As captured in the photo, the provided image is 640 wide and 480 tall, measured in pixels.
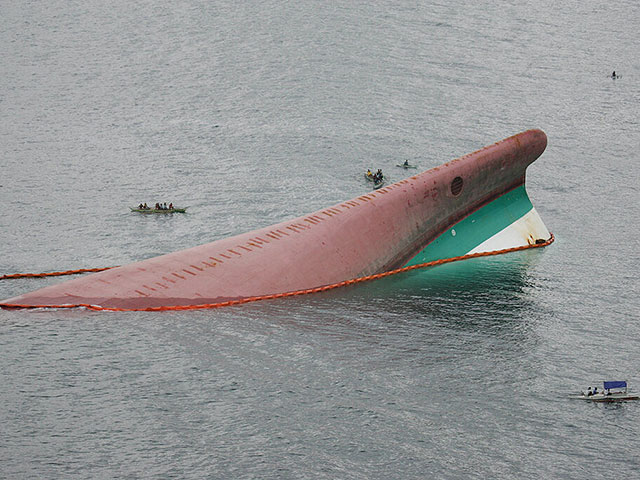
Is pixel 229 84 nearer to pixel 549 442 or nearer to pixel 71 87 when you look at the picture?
pixel 71 87

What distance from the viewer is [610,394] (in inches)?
1789

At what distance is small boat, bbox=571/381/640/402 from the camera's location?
45.1 meters

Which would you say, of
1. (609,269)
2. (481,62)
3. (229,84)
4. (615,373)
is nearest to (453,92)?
(481,62)

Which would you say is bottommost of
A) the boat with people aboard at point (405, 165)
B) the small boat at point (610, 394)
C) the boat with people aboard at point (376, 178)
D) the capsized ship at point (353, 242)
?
the small boat at point (610, 394)

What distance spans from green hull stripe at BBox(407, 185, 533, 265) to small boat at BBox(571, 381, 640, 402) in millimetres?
17314

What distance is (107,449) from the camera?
1602 inches

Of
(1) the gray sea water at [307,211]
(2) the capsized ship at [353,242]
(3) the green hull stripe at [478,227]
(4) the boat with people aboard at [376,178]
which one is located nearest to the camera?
(1) the gray sea water at [307,211]


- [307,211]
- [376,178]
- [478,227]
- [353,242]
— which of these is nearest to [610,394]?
[353,242]

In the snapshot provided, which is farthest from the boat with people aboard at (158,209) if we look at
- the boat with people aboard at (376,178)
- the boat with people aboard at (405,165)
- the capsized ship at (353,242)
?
the boat with people aboard at (405,165)

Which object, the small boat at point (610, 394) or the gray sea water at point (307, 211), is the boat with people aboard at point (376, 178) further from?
the small boat at point (610, 394)

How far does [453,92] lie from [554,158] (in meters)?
18.9

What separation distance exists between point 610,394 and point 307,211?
34.5 m

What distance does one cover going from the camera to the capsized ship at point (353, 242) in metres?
52.5

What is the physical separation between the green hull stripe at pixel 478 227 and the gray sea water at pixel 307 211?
1.80m
